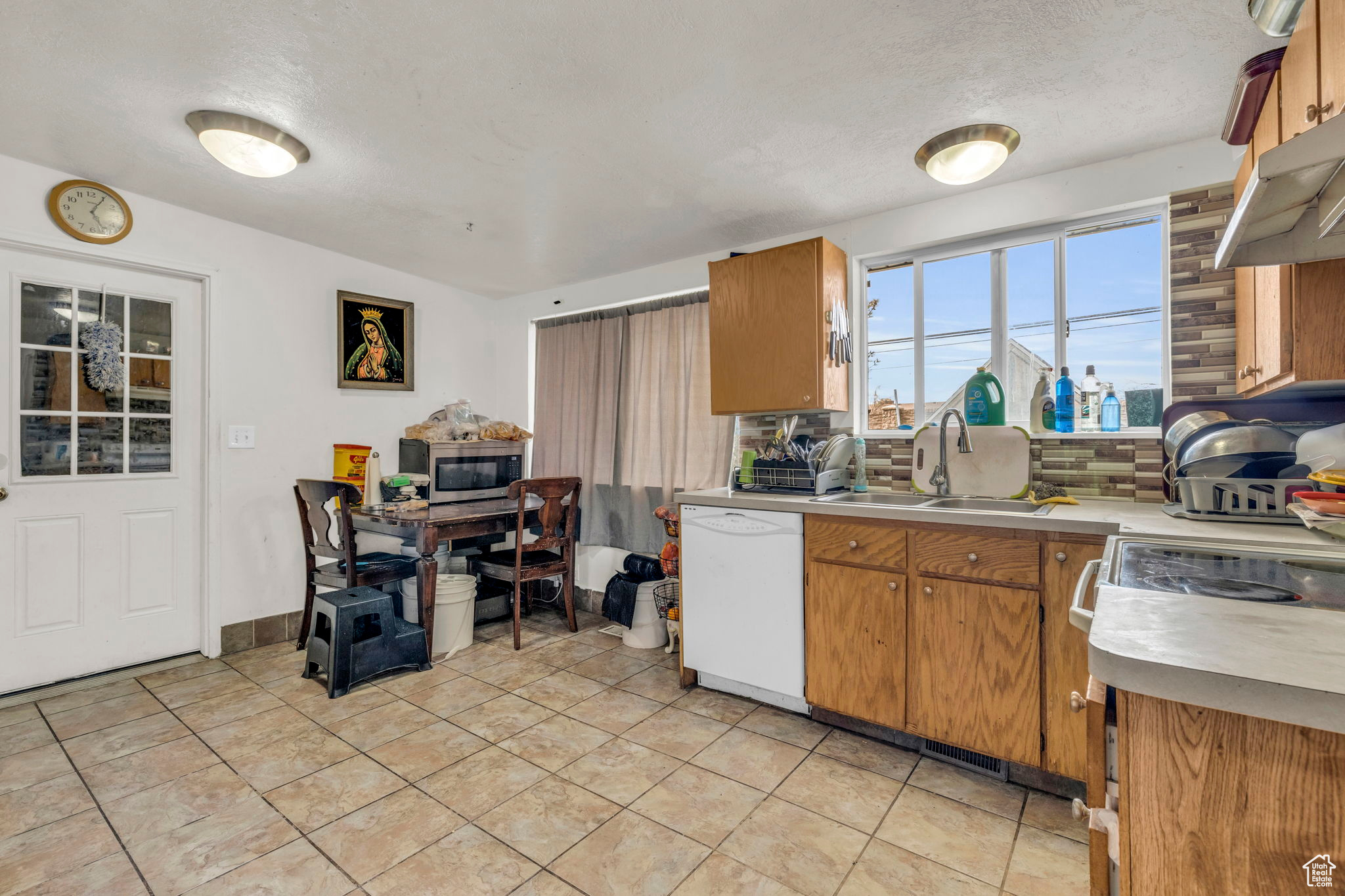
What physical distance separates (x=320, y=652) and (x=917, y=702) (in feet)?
Answer: 8.34

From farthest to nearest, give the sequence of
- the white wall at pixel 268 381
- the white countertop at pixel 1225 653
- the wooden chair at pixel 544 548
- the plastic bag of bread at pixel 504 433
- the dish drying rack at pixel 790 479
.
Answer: the plastic bag of bread at pixel 504 433
the wooden chair at pixel 544 548
the white wall at pixel 268 381
the dish drying rack at pixel 790 479
the white countertop at pixel 1225 653

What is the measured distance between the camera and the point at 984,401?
99.8 inches

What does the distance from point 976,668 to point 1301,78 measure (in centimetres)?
173

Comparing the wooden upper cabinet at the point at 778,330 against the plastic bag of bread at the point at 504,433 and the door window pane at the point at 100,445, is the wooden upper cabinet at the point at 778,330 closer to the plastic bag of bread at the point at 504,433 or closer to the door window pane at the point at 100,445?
the plastic bag of bread at the point at 504,433

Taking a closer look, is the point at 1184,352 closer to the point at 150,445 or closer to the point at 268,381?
the point at 268,381

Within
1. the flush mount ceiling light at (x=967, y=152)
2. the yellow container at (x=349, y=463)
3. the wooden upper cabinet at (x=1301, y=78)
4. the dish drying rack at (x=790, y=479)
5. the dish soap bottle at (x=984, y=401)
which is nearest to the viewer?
the wooden upper cabinet at (x=1301, y=78)

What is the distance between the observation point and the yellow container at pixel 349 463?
11.6ft

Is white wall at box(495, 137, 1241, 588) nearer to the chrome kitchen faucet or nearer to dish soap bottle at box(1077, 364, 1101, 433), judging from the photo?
dish soap bottle at box(1077, 364, 1101, 433)

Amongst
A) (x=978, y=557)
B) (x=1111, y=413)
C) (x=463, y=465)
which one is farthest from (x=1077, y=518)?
(x=463, y=465)

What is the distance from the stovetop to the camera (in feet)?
2.88

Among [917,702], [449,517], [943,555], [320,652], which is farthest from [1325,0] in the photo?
[320,652]

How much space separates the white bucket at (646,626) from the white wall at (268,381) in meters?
1.86

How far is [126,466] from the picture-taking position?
287cm

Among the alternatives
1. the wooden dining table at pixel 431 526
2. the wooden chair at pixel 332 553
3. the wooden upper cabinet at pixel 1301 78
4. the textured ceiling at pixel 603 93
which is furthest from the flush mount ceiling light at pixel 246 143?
the wooden upper cabinet at pixel 1301 78
